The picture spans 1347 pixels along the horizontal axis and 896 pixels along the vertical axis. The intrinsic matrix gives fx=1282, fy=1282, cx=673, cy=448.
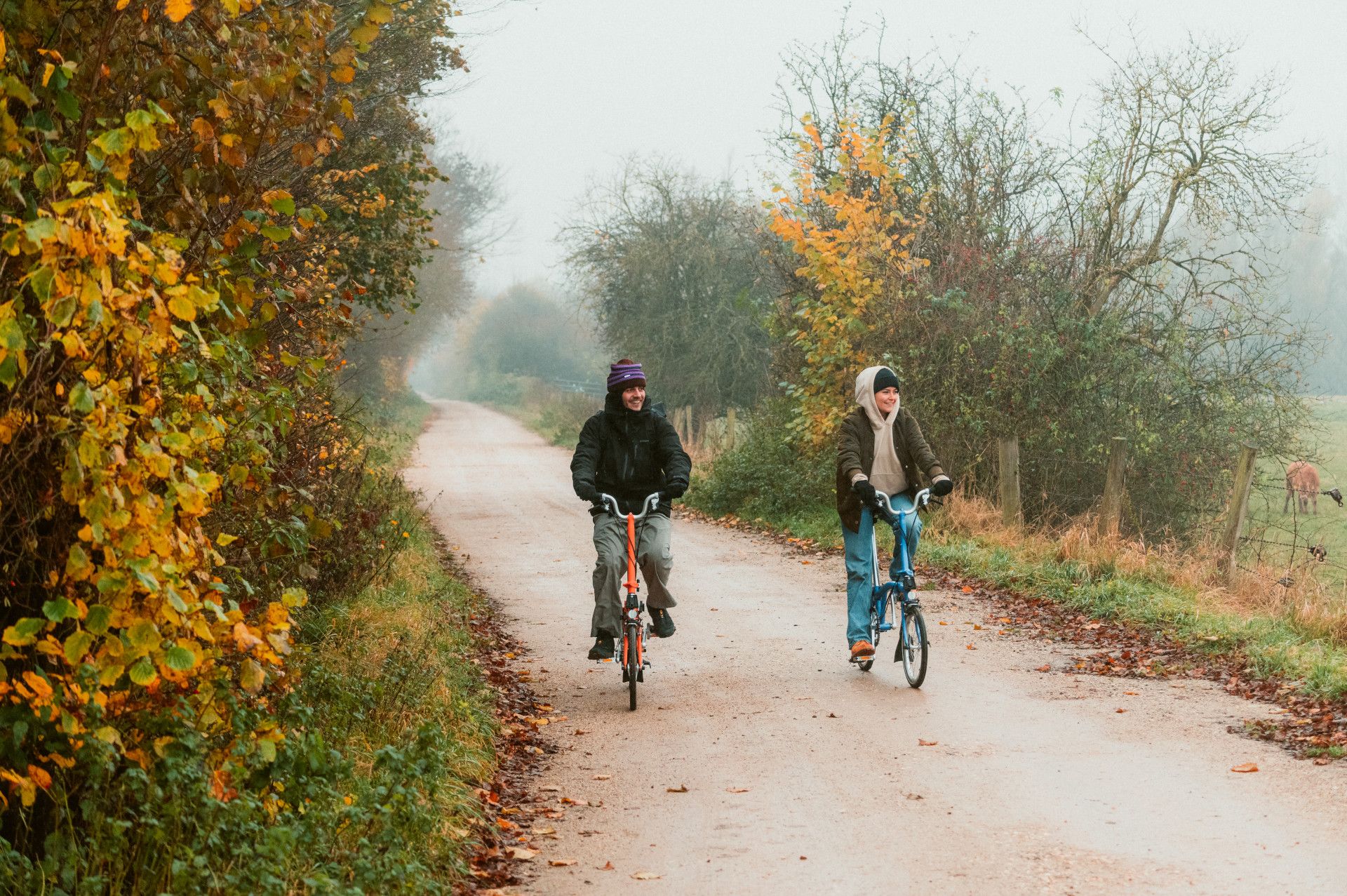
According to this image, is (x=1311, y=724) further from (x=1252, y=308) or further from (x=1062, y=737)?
(x=1252, y=308)

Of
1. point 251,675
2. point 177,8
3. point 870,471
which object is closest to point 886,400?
point 870,471

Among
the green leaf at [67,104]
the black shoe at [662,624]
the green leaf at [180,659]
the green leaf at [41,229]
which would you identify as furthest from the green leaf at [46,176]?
the black shoe at [662,624]

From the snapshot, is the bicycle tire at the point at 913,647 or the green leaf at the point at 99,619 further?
the bicycle tire at the point at 913,647

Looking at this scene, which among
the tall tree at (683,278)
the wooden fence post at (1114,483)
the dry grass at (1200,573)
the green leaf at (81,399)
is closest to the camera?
the green leaf at (81,399)

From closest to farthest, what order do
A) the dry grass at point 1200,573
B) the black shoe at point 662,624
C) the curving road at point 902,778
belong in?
the curving road at point 902,778
the black shoe at point 662,624
the dry grass at point 1200,573

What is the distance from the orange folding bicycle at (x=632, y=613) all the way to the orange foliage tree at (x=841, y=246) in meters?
8.68

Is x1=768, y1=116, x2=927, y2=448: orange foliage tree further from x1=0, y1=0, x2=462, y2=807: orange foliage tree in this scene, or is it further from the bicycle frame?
x1=0, y1=0, x2=462, y2=807: orange foliage tree

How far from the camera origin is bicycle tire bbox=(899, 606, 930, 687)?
320 inches

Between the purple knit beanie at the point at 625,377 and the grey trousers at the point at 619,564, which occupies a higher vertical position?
Answer: the purple knit beanie at the point at 625,377

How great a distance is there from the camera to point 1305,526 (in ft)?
87.1

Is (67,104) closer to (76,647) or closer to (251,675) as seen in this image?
(76,647)

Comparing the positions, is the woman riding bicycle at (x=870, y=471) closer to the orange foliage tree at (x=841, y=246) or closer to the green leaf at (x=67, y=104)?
the green leaf at (x=67, y=104)

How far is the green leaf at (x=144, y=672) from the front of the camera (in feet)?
11.4

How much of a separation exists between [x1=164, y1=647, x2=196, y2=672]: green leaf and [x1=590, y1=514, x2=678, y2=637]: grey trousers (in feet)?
15.4
